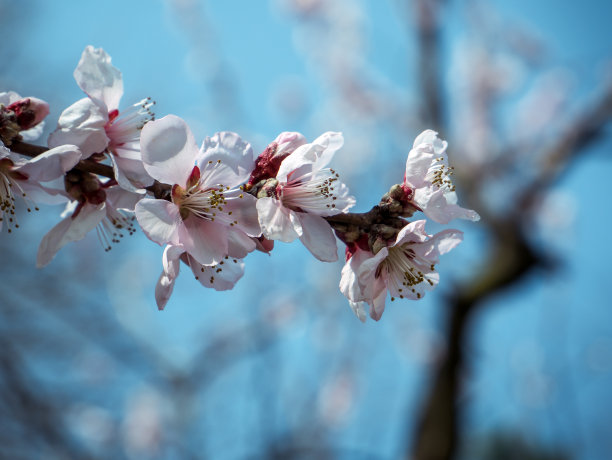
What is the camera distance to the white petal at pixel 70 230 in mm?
825

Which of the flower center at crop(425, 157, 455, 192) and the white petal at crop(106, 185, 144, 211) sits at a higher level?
the flower center at crop(425, 157, 455, 192)

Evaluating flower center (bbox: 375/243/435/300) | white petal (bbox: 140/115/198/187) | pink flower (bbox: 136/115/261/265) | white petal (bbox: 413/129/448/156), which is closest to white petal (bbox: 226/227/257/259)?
pink flower (bbox: 136/115/261/265)

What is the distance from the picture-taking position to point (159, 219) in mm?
750

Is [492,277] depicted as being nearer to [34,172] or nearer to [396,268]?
[396,268]

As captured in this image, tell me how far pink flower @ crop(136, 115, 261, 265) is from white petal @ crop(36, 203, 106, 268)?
0.13 metres

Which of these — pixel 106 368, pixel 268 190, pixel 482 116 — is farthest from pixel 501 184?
pixel 106 368

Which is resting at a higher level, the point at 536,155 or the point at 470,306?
the point at 536,155

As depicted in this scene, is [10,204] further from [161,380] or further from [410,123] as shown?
[410,123]

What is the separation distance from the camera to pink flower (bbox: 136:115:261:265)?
2.52 ft

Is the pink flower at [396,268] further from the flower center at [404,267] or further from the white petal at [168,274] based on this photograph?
the white petal at [168,274]

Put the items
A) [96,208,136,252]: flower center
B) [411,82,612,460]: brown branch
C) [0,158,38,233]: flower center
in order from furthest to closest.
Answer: [411,82,612,460]: brown branch
[96,208,136,252]: flower center
[0,158,38,233]: flower center

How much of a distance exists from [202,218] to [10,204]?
337 millimetres

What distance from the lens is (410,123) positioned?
16.6 ft

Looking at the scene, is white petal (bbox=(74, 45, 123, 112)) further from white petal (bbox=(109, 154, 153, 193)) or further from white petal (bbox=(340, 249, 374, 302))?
white petal (bbox=(340, 249, 374, 302))
